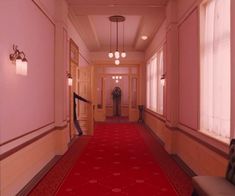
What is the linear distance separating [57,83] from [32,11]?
6.61 ft

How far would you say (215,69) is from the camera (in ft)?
13.4

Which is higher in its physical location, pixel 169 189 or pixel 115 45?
pixel 115 45

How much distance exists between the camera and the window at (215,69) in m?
3.65

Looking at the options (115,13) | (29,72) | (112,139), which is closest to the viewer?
(29,72)

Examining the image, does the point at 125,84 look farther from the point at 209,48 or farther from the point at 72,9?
the point at 209,48

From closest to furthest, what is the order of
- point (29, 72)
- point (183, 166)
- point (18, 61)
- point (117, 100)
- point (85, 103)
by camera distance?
point (18, 61)
point (29, 72)
point (183, 166)
point (85, 103)
point (117, 100)

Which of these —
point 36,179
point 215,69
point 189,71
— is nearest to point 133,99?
point 189,71

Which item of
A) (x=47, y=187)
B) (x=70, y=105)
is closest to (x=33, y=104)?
(x=47, y=187)

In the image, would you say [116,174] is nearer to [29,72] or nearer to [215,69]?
[29,72]

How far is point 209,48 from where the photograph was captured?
171 inches

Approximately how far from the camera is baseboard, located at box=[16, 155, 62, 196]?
12.9 ft

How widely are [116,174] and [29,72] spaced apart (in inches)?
90.5

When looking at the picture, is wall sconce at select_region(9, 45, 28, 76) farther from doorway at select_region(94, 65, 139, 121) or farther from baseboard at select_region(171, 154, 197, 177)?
doorway at select_region(94, 65, 139, 121)

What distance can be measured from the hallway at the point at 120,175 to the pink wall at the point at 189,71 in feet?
3.33
